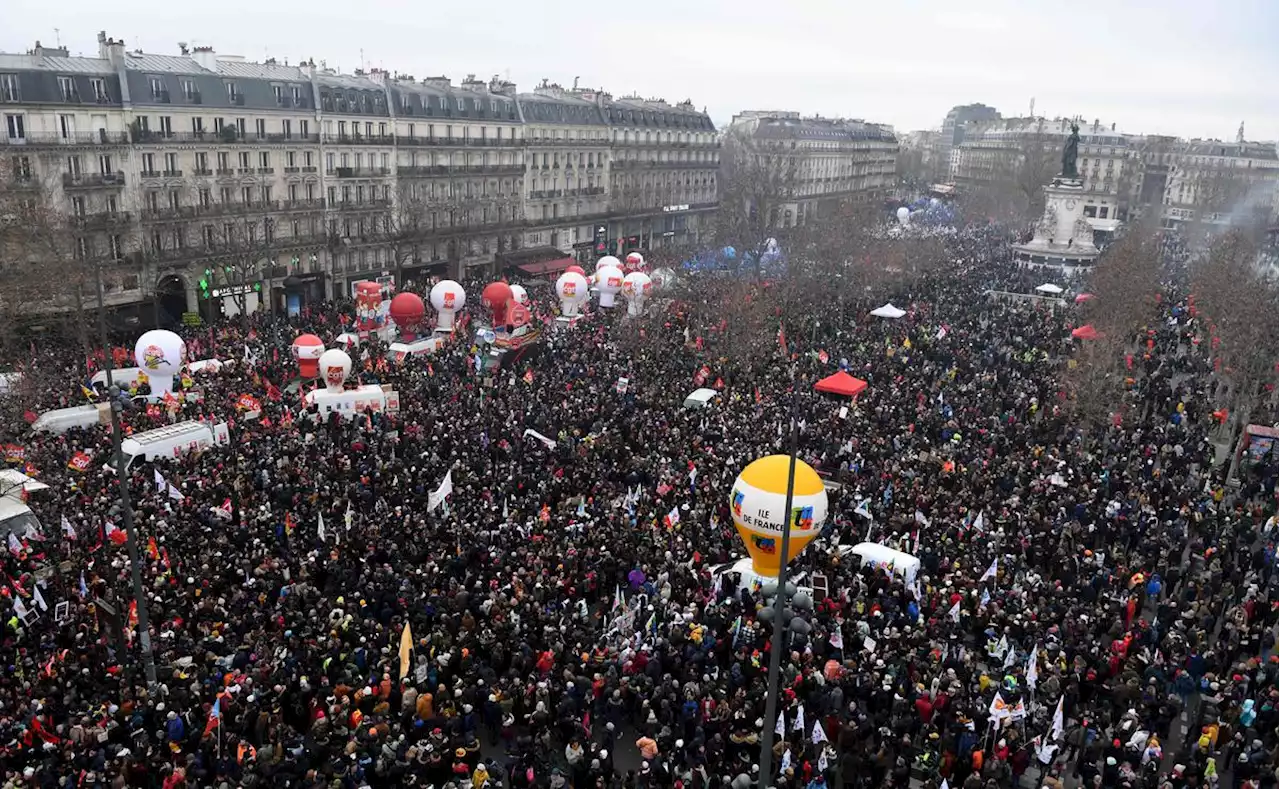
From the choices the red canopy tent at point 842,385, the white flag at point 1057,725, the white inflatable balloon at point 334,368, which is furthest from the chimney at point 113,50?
the white flag at point 1057,725

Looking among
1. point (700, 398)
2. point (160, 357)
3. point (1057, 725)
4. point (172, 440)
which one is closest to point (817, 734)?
point (1057, 725)

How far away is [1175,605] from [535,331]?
28.0 metres

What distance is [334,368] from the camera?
30562mm

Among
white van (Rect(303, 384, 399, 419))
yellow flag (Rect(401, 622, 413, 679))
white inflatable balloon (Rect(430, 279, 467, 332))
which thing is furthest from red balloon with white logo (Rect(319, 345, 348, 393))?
yellow flag (Rect(401, 622, 413, 679))

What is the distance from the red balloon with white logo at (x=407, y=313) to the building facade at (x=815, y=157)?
44317 millimetres

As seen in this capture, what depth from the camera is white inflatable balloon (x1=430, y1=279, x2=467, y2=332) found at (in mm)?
42406

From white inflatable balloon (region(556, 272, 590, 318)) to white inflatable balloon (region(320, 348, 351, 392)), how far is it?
54.4 ft

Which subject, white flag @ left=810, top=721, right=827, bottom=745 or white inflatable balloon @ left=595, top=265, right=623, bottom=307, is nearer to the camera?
white flag @ left=810, top=721, right=827, bottom=745

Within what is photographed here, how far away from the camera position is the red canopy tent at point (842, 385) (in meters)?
31.9

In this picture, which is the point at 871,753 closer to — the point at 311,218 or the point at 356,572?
the point at 356,572

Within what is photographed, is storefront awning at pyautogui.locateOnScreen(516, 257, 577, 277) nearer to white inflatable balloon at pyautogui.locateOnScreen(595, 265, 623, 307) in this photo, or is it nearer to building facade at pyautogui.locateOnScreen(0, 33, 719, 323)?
building facade at pyautogui.locateOnScreen(0, 33, 719, 323)

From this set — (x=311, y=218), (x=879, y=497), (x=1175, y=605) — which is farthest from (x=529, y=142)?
(x=1175, y=605)

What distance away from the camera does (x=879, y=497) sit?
24016 mm

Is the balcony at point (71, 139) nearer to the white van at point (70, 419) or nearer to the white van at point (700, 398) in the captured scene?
the white van at point (70, 419)
